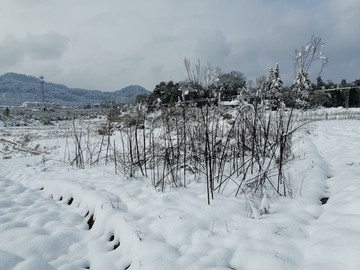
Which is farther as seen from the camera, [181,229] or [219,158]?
[219,158]

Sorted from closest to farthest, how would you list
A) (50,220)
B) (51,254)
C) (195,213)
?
(51,254), (195,213), (50,220)

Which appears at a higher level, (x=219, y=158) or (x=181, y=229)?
(x=219, y=158)

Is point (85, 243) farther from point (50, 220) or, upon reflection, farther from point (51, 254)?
point (50, 220)

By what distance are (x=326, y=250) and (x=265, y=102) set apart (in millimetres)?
3797

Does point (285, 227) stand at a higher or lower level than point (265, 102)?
lower

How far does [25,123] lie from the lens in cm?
3856

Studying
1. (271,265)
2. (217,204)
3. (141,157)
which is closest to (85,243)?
(217,204)

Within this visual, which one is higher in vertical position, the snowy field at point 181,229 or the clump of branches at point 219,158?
the clump of branches at point 219,158

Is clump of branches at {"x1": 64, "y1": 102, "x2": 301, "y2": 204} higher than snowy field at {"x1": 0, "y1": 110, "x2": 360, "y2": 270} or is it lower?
higher

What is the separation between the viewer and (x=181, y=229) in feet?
9.70

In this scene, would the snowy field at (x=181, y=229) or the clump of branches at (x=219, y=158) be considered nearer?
the snowy field at (x=181, y=229)

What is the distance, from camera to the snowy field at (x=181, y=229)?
243cm

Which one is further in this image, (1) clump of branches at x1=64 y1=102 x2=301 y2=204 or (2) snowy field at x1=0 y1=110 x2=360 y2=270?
(1) clump of branches at x1=64 y1=102 x2=301 y2=204

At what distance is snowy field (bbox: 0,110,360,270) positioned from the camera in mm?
2430
